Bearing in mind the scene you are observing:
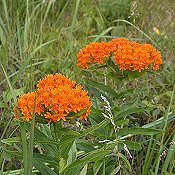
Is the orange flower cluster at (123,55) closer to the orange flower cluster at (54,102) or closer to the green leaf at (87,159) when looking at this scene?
the orange flower cluster at (54,102)

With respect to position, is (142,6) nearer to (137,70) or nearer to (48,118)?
(137,70)

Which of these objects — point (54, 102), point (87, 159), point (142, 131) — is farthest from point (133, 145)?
point (54, 102)

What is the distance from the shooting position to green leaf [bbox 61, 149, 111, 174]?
1521mm

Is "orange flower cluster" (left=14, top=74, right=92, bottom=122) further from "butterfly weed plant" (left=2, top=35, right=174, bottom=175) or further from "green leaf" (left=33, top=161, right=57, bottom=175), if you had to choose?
"green leaf" (left=33, top=161, right=57, bottom=175)

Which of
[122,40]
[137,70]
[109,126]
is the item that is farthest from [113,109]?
[122,40]

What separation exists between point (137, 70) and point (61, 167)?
65 cm

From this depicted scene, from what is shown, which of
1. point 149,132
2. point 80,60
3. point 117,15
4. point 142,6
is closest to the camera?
point 149,132

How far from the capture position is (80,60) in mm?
2152

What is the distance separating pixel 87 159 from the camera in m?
1.54

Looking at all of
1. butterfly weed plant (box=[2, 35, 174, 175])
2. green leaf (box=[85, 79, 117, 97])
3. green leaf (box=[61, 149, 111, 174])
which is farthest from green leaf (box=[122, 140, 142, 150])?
green leaf (box=[61, 149, 111, 174])

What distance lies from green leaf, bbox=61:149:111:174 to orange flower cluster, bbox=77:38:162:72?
55cm

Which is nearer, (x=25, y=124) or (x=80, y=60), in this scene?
(x=25, y=124)

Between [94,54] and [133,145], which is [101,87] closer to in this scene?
[94,54]

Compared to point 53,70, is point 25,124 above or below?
above
